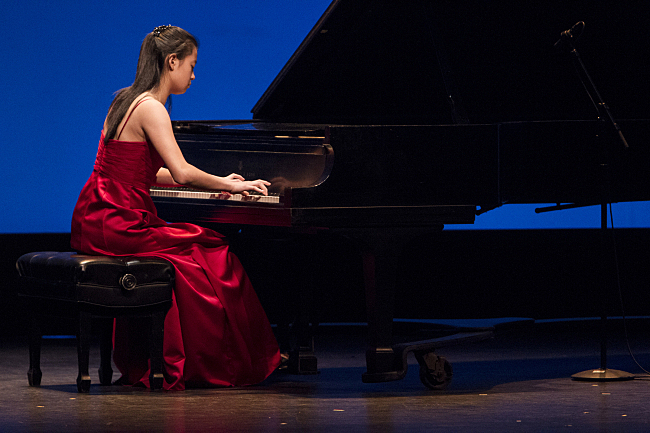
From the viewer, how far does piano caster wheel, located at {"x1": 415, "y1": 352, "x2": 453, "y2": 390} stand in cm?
377

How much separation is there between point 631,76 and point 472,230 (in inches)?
54.9

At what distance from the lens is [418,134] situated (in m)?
3.75

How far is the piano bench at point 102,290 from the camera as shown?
3.58m

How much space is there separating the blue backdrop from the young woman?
1818 millimetres

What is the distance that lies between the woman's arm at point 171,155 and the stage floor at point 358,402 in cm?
75

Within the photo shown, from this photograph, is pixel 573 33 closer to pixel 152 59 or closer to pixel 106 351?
pixel 152 59

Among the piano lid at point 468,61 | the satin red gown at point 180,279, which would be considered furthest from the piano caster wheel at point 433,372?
the piano lid at point 468,61

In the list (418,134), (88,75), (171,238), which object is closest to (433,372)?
(418,134)

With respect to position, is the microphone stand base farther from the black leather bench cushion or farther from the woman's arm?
the black leather bench cushion

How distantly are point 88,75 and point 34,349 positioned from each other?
7.27 feet

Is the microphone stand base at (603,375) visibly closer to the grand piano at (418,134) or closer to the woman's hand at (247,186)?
the grand piano at (418,134)

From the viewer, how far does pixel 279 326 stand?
445 centimetres

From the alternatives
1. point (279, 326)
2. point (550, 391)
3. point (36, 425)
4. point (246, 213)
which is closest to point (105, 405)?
point (36, 425)

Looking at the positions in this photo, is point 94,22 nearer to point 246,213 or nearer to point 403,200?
point 246,213
